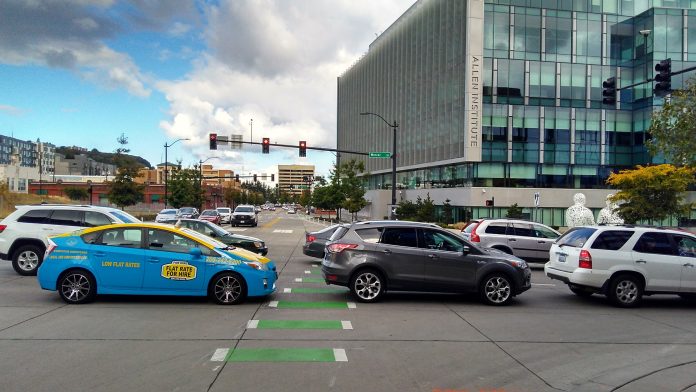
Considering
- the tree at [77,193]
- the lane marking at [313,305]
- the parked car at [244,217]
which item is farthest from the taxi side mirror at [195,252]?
the tree at [77,193]

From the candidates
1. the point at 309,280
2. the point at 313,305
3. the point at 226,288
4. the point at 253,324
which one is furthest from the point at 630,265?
the point at 226,288

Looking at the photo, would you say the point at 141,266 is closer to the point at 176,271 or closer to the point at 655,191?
the point at 176,271

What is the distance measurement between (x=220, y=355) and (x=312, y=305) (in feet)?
12.5

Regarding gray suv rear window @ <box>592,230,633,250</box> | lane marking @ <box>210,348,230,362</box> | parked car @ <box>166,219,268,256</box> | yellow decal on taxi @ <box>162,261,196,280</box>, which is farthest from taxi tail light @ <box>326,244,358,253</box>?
parked car @ <box>166,219,268,256</box>

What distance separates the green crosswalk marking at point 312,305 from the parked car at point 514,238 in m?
8.27

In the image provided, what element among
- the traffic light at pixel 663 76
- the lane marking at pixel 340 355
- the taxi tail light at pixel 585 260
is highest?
the traffic light at pixel 663 76

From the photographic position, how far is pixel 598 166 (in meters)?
53.4

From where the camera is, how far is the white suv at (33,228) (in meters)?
13.9

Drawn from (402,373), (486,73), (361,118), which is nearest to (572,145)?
(486,73)

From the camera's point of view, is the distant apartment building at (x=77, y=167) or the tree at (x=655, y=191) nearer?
the tree at (x=655, y=191)

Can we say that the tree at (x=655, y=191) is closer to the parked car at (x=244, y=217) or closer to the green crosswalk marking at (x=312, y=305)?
the green crosswalk marking at (x=312, y=305)

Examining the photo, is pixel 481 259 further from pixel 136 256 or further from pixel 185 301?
pixel 136 256

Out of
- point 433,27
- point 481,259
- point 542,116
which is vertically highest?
point 433,27

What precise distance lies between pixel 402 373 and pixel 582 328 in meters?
4.32
